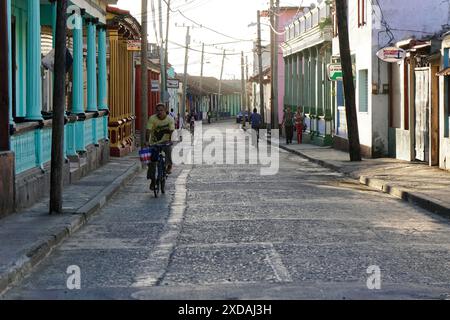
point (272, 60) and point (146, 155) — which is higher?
point (272, 60)

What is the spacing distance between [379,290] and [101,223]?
636 centimetres

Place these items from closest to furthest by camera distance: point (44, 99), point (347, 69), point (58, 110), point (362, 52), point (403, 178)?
1. point (58, 110)
2. point (403, 178)
3. point (347, 69)
4. point (44, 99)
5. point (362, 52)

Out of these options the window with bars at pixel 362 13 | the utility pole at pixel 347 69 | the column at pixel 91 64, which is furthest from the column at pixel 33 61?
the window with bars at pixel 362 13

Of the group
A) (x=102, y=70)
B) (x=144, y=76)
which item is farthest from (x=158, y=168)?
(x=144, y=76)

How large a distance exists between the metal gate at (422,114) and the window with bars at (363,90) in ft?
18.0

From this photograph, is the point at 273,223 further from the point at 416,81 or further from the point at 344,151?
the point at 344,151

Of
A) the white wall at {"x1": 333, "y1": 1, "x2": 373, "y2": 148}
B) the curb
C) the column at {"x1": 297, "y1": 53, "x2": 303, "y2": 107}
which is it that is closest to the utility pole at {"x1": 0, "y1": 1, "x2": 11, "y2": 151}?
the curb

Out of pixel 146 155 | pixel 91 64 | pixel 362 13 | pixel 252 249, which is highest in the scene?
pixel 362 13

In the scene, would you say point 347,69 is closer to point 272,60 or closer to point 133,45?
point 133,45

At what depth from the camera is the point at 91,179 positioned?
20.9m

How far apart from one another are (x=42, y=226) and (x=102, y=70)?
15697 millimetres

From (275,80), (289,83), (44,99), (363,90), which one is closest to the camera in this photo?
(44,99)

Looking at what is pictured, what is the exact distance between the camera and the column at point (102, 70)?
27.0 meters

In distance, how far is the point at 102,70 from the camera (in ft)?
90.7
